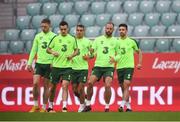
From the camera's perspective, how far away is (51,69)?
761 inches

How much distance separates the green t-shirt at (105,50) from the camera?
19359 mm

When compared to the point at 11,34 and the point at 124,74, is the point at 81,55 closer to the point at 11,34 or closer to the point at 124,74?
the point at 124,74

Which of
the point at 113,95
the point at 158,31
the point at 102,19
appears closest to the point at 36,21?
the point at 102,19

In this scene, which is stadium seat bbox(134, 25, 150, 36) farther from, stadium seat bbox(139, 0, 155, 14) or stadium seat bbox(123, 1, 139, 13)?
stadium seat bbox(123, 1, 139, 13)

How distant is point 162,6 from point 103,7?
1.88 metres

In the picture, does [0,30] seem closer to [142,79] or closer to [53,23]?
[53,23]

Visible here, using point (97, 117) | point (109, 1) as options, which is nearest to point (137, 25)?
point (109, 1)

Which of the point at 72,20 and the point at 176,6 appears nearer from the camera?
the point at 176,6

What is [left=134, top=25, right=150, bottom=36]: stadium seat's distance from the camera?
2234 cm

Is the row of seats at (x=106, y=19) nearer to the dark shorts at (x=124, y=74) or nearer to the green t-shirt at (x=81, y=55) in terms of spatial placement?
the green t-shirt at (x=81, y=55)

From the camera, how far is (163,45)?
20984 mm

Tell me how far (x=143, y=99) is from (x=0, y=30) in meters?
5.92

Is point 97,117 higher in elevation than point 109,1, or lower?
lower

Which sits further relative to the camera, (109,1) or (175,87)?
(109,1)
